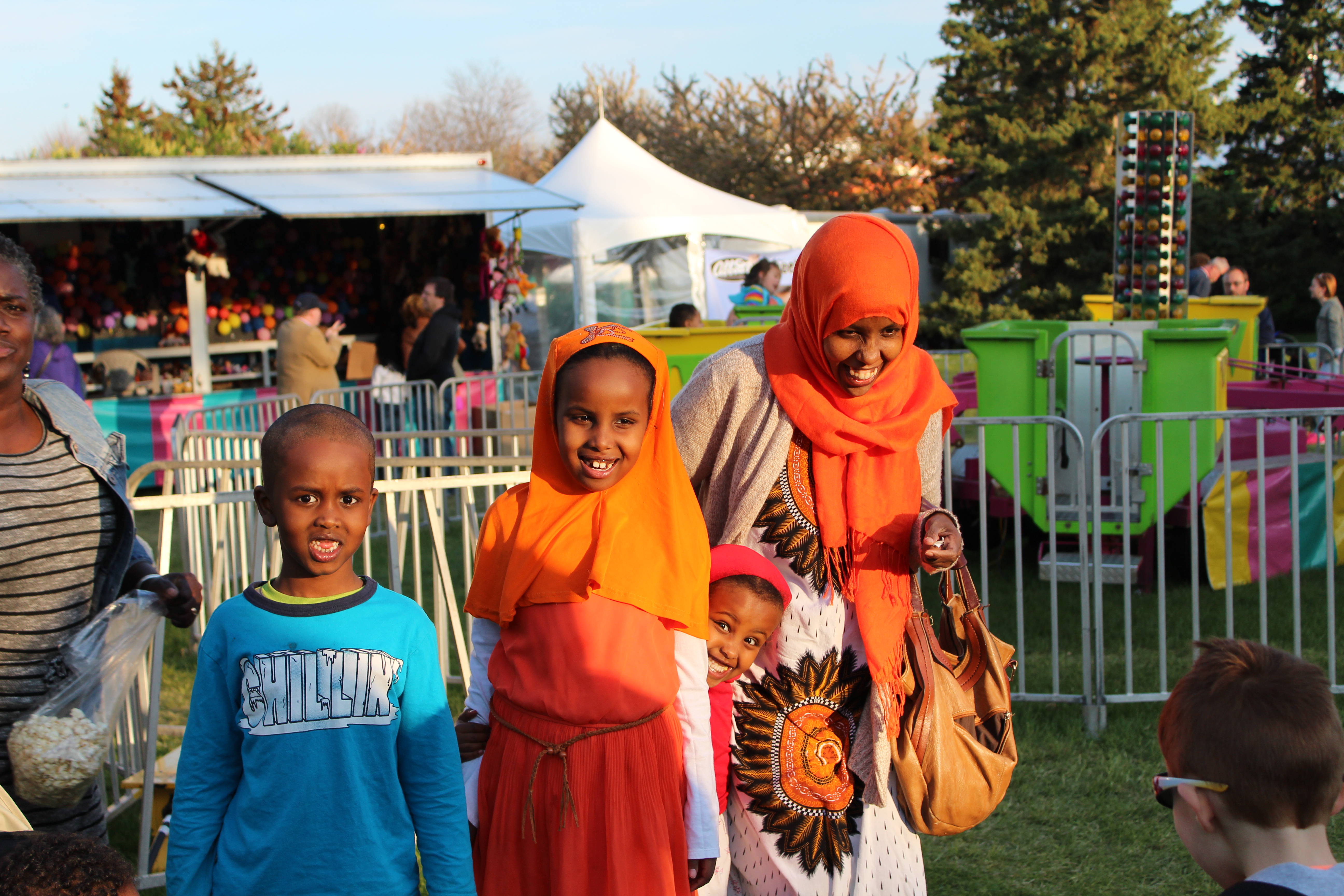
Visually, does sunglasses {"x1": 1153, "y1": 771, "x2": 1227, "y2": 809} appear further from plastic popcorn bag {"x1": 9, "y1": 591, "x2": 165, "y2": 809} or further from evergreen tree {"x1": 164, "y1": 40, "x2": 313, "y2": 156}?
evergreen tree {"x1": 164, "y1": 40, "x2": 313, "y2": 156}

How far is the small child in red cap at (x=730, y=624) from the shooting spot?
7.64 ft

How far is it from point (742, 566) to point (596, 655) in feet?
1.30

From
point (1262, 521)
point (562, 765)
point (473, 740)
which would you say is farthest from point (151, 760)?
point (1262, 521)

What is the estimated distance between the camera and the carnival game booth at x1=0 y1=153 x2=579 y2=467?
11344mm

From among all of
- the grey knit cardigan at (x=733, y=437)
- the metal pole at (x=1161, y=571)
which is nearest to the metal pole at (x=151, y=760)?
the grey knit cardigan at (x=733, y=437)

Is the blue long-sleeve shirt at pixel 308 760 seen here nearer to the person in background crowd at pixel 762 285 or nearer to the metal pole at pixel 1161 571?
the metal pole at pixel 1161 571

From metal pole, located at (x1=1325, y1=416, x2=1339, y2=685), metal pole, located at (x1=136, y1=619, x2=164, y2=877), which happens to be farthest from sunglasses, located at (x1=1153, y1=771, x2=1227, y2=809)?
metal pole, located at (x1=1325, y1=416, x2=1339, y2=685)

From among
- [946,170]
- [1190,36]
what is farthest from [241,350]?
[1190,36]

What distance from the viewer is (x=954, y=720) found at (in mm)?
2461

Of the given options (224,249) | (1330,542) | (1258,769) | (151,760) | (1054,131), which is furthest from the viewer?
(1054,131)

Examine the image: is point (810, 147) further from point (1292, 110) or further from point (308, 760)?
point (308, 760)

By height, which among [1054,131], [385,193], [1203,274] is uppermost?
[1054,131]

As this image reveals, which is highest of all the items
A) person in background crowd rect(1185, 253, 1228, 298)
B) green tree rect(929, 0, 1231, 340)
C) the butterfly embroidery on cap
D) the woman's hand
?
green tree rect(929, 0, 1231, 340)

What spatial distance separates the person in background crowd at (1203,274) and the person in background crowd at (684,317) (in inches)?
207
